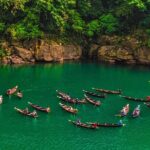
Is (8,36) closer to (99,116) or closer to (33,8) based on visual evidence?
(33,8)

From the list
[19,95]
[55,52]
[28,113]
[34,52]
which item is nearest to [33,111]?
[28,113]

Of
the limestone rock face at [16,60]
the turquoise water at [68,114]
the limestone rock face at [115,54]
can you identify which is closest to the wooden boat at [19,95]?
the turquoise water at [68,114]

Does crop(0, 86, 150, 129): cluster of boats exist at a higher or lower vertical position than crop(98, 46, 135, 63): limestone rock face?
lower

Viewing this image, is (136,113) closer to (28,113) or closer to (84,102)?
(84,102)

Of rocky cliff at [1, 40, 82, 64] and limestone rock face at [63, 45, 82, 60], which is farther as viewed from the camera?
limestone rock face at [63, 45, 82, 60]

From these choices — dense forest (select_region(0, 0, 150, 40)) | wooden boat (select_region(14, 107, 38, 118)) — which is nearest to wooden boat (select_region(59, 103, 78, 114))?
wooden boat (select_region(14, 107, 38, 118))

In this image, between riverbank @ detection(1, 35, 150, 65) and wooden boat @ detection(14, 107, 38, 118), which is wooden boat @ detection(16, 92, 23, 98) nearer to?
wooden boat @ detection(14, 107, 38, 118)
